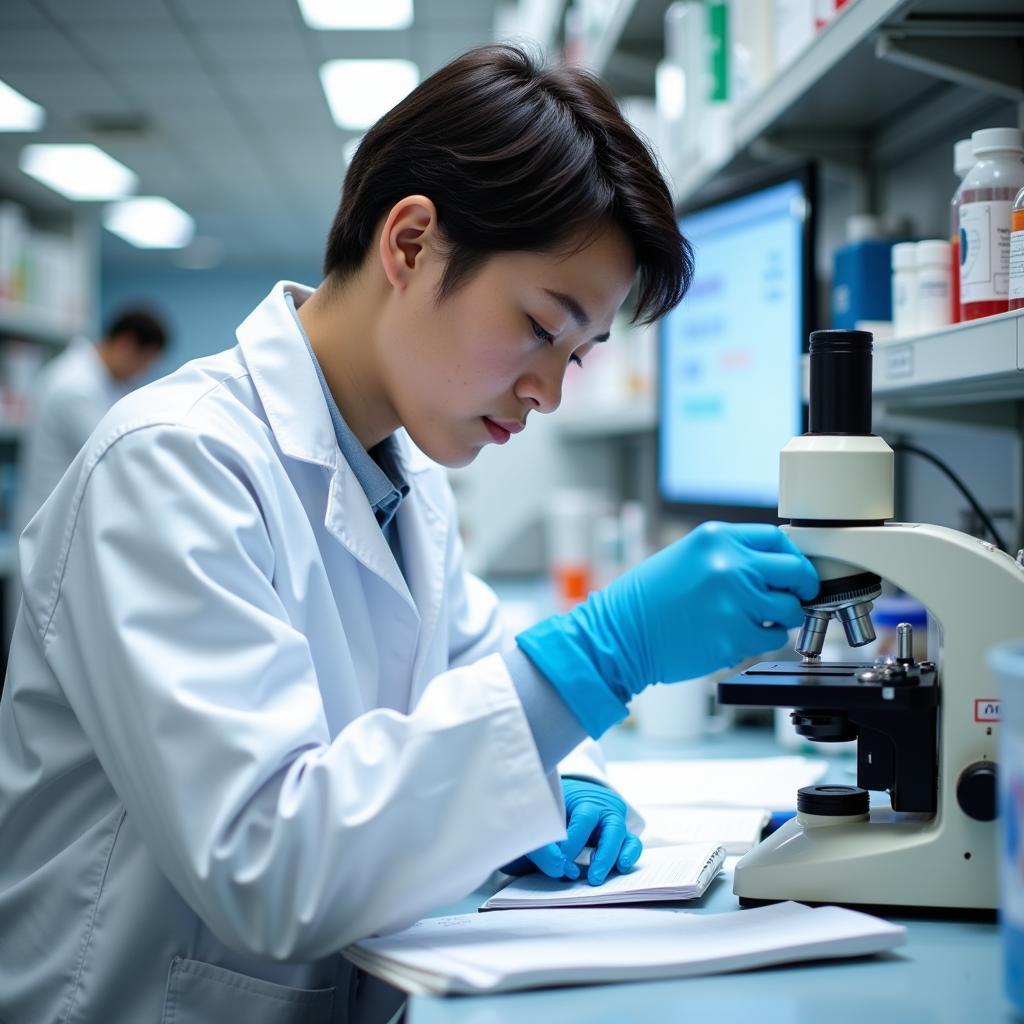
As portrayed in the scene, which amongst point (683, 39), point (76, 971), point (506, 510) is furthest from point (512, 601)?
point (76, 971)

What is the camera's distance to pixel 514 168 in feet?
3.07

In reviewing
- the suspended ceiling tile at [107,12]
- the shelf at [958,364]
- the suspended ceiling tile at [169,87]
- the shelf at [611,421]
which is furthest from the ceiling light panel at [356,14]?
the shelf at [958,364]

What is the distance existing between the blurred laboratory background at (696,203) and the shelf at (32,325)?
0.02 m

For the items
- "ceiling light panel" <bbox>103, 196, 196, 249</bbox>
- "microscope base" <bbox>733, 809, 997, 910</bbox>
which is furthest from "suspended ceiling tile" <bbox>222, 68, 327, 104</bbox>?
"microscope base" <bbox>733, 809, 997, 910</bbox>

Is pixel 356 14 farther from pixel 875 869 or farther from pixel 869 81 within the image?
pixel 875 869

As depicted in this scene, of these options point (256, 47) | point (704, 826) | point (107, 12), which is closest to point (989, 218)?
point (704, 826)

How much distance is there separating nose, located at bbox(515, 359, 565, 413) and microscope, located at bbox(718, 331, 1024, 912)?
0.81 ft

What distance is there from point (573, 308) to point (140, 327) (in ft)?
14.2

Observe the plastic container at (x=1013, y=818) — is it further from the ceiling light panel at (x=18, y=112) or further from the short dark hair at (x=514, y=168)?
the ceiling light panel at (x=18, y=112)

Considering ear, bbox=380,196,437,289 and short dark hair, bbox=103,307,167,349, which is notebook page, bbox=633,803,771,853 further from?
short dark hair, bbox=103,307,167,349

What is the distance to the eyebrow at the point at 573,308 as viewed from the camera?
95 cm

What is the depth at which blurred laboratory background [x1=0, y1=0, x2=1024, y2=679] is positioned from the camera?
1.12m

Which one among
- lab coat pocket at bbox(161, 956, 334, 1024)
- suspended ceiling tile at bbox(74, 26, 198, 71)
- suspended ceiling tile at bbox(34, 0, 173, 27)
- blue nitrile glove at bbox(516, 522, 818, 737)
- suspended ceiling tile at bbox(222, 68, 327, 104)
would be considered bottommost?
lab coat pocket at bbox(161, 956, 334, 1024)

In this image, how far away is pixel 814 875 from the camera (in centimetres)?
82
